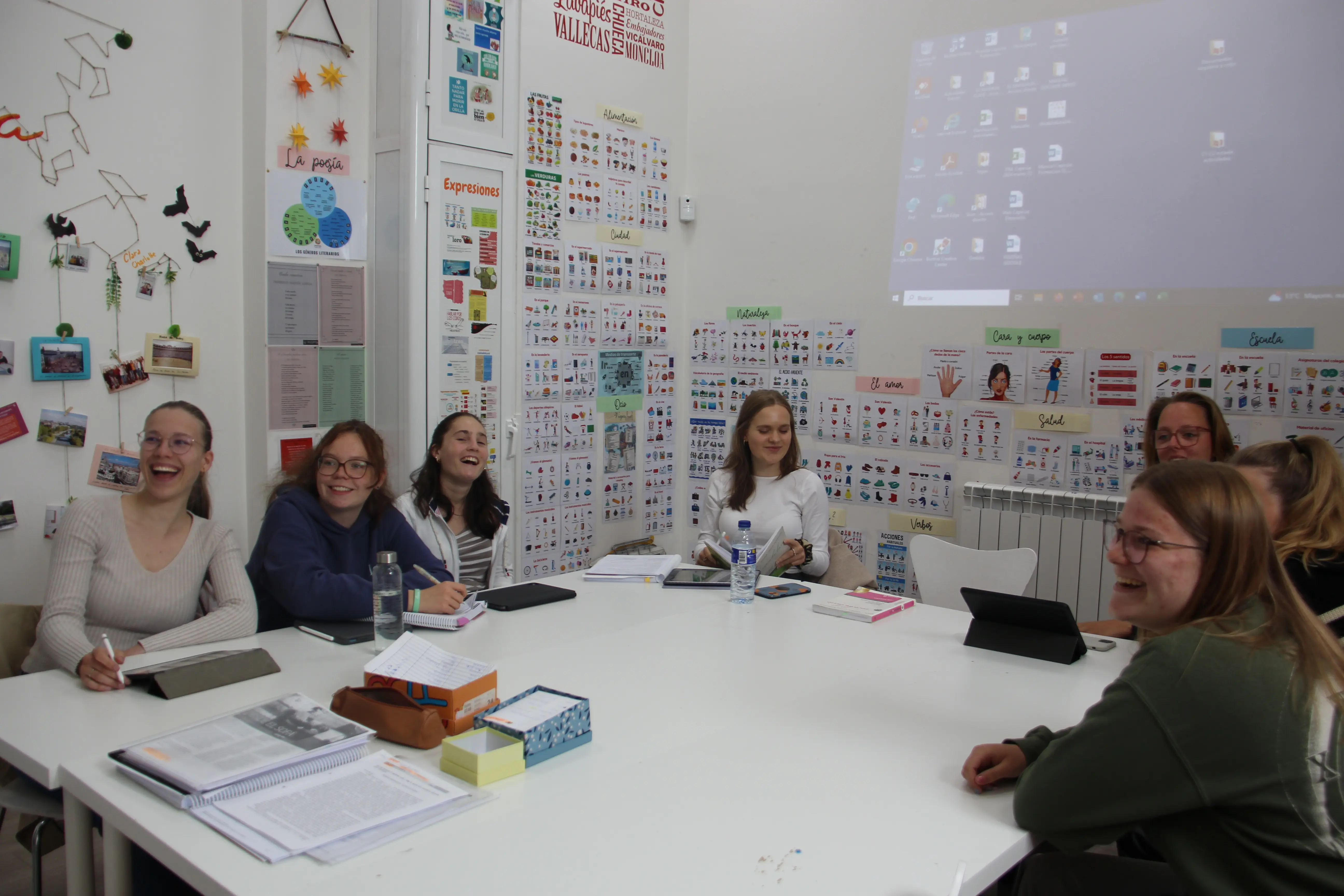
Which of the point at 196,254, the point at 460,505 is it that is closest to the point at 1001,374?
the point at 460,505

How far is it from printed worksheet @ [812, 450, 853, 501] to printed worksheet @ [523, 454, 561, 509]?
4.08ft

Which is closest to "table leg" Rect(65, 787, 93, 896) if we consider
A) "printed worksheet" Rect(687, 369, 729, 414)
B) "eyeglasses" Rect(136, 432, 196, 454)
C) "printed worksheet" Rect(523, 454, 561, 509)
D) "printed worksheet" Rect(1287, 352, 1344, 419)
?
"eyeglasses" Rect(136, 432, 196, 454)

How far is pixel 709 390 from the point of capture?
4934 millimetres

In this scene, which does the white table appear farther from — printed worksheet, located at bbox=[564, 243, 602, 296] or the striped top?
printed worksheet, located at bbox=[564, 243, 602, 296]

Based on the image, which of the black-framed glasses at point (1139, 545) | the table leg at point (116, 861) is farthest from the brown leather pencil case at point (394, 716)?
the black-framed glasses at point (1139, 545)

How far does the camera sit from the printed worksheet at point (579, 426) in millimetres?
4418

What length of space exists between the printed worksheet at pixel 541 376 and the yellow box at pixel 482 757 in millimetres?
2725

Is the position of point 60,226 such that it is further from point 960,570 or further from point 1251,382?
point 1251,382

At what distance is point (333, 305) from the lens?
375 cm

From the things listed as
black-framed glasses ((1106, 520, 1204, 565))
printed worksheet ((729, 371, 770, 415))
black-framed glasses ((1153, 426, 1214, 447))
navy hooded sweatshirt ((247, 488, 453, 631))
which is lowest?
navy hooded sweatshirt ((247, 488, 453, 631))

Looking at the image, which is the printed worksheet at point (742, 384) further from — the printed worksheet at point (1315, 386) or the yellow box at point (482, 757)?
the yellow box at point (482, 757)

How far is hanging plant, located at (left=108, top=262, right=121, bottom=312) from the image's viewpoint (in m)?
3.21

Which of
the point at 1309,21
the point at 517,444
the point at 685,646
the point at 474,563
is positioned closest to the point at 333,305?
the point at 517,444

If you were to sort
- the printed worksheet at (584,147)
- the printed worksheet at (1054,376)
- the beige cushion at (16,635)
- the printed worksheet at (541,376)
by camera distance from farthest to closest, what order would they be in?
1. the printed worksheet at (584,147)
2. the printed worksheet at (541,376)
3. the printed worksheet at (1054,376)
4. the beige cushion at (16,635)
